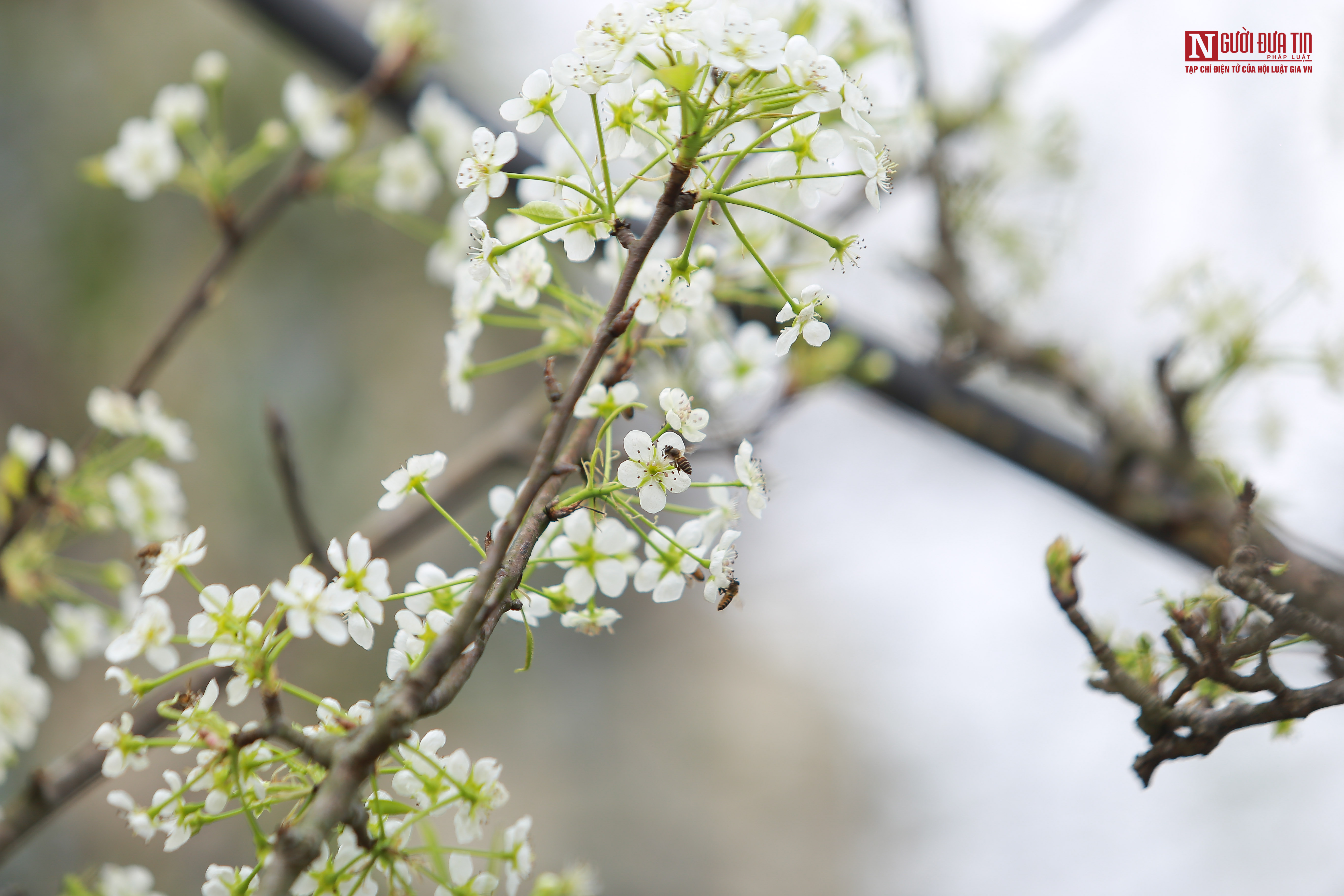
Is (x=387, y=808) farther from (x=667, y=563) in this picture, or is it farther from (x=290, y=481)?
(x=290, y=481)

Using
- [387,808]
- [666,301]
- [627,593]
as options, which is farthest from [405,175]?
[627,593]

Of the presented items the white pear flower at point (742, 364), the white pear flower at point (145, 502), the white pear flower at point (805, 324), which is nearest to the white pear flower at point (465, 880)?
the white pear flower at point (805, 324)

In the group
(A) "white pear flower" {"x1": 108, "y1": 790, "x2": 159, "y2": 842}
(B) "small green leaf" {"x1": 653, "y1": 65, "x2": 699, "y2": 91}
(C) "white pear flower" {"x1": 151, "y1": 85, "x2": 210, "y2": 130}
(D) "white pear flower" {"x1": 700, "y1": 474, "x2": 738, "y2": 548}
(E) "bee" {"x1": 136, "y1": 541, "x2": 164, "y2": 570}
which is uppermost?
(C) "white pear flower" {"x1": 151, "y1": 85, "x2": 210, "y2": 130}

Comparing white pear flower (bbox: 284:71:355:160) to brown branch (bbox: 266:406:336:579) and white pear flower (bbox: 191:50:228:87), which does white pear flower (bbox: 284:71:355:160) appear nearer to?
white pear flower (bbox: 191:50:228:87)

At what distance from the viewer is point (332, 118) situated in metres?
0.79

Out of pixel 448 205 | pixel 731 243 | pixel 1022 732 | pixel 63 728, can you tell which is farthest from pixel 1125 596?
pixel 63 728

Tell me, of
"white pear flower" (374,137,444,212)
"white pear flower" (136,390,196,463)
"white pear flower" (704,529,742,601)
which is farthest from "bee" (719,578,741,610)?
"white pear flower" (374,137,444,212)

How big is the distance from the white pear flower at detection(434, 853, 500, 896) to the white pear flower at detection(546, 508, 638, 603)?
104 millimetres

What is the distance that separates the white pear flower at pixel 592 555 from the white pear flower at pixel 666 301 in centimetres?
9

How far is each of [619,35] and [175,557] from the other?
0.81 feet

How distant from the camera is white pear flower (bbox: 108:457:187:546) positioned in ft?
2.14

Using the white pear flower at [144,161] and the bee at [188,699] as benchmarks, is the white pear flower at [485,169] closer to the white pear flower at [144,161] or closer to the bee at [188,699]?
the bee at [188,699]

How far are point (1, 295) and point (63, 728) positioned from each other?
98 cm

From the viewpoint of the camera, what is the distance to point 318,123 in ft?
2.54
